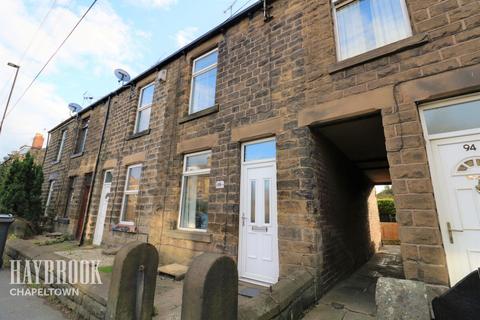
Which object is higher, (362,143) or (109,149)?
(109,149)

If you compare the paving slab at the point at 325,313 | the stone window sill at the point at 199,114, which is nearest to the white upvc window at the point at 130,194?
the stone window sill at the point at 199,114

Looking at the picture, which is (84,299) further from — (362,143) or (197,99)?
(362,143)

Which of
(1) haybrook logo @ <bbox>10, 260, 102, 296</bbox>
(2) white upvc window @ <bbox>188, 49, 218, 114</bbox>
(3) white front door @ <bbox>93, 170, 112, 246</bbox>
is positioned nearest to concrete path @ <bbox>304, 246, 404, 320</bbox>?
(1) haybrook logo @ <bbox>10, 260, 102, 296</bbox>

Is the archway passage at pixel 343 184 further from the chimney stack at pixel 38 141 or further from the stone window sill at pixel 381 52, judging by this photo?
the chimney stack at pixel 38 141

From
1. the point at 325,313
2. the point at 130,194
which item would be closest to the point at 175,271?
the point at 325,313

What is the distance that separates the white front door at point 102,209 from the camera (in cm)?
A: 847

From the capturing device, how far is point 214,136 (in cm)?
568

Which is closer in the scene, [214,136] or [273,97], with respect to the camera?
[273,97]

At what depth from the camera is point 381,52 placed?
3.75 metres

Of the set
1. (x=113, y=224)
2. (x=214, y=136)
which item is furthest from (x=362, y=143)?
(x=113, y=224)

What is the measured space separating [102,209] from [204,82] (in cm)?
611

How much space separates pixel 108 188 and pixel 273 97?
7276 millimetres

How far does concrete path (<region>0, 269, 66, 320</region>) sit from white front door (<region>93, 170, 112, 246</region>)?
13.5ft

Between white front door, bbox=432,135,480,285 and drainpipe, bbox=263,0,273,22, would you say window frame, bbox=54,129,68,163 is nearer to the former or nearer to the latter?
drainpipe, bbox=263,0,273,22
